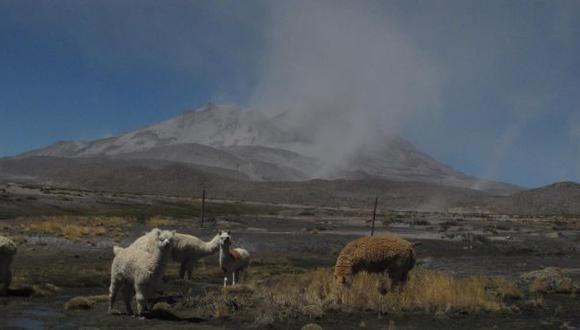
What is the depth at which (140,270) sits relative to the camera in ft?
48.8

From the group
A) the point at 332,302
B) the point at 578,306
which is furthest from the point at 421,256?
the point at 332,302

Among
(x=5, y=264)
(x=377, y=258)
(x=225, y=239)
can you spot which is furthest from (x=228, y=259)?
(x=5, y=264)

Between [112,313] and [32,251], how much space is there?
16538 millimetres

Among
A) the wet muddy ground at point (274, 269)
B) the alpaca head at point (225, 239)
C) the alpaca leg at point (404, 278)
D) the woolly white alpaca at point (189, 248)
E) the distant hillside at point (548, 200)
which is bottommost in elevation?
the wet muddy ground at point (274, 269)

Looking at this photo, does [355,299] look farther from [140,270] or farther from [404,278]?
[140,270]

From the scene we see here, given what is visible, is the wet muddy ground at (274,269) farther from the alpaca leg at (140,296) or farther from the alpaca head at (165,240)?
the alpaca head at (165,240)

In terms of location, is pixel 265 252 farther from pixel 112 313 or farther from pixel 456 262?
pixel 112 313

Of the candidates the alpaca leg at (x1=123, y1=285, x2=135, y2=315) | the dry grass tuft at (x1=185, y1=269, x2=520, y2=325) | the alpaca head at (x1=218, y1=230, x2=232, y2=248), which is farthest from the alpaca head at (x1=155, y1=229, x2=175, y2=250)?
→ the alpaca head at (x1=218, y1=230, x2=232, y2=248)

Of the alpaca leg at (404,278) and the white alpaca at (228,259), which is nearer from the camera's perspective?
the alpaca leg at (404,278)

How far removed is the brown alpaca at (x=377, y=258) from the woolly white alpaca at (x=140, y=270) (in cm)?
510

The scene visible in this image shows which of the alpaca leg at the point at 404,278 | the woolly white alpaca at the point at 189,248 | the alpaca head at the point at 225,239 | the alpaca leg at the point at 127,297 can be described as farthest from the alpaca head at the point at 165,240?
the alpaca leg at the point at 404,278

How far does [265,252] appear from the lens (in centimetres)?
3862

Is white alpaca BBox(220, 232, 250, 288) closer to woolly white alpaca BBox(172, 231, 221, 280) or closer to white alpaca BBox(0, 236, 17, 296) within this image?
woolly white alpaca BBox(172, 231, 221, 280)

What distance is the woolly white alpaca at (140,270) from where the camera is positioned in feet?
49.0
